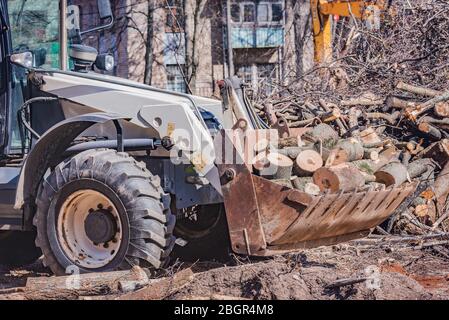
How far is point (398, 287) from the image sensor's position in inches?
227

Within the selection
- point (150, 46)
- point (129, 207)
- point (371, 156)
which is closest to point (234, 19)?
point (150, 46)

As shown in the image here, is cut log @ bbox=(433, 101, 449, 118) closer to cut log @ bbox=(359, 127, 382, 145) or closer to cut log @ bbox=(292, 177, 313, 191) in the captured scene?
cut log @ bbox=(359, 127, 382, 145)

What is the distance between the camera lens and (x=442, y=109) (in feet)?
33.9

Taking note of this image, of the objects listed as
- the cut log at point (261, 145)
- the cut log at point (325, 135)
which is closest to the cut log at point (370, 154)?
the cut log at point (325, 135)

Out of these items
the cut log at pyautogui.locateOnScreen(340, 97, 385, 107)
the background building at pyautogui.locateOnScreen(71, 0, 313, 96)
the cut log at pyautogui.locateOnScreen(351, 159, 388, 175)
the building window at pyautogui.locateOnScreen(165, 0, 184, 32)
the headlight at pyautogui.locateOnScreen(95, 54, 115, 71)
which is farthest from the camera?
the background building at pyautogui.locateOnScreen(71, 0, 313, 96)

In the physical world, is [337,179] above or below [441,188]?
above

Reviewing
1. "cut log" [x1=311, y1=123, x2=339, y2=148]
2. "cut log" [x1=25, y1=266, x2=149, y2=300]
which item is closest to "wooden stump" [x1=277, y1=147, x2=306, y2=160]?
"cut log" [x1=311, y1=123, x2=339, y2=148]

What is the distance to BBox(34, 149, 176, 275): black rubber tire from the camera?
247 inches

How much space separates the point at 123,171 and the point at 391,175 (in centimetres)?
260

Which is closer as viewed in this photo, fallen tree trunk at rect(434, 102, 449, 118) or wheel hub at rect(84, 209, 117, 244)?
wheel hub at rect(84, 209, 117, 244)

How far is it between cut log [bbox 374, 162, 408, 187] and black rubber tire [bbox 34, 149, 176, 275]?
84.4 inches

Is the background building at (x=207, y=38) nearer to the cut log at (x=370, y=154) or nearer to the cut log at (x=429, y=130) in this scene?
the cut log at (x=429, y=130)

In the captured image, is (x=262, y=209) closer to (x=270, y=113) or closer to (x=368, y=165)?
(x=368, y=165)

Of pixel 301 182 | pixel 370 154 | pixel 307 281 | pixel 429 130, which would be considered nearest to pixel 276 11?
pixel 429 130
